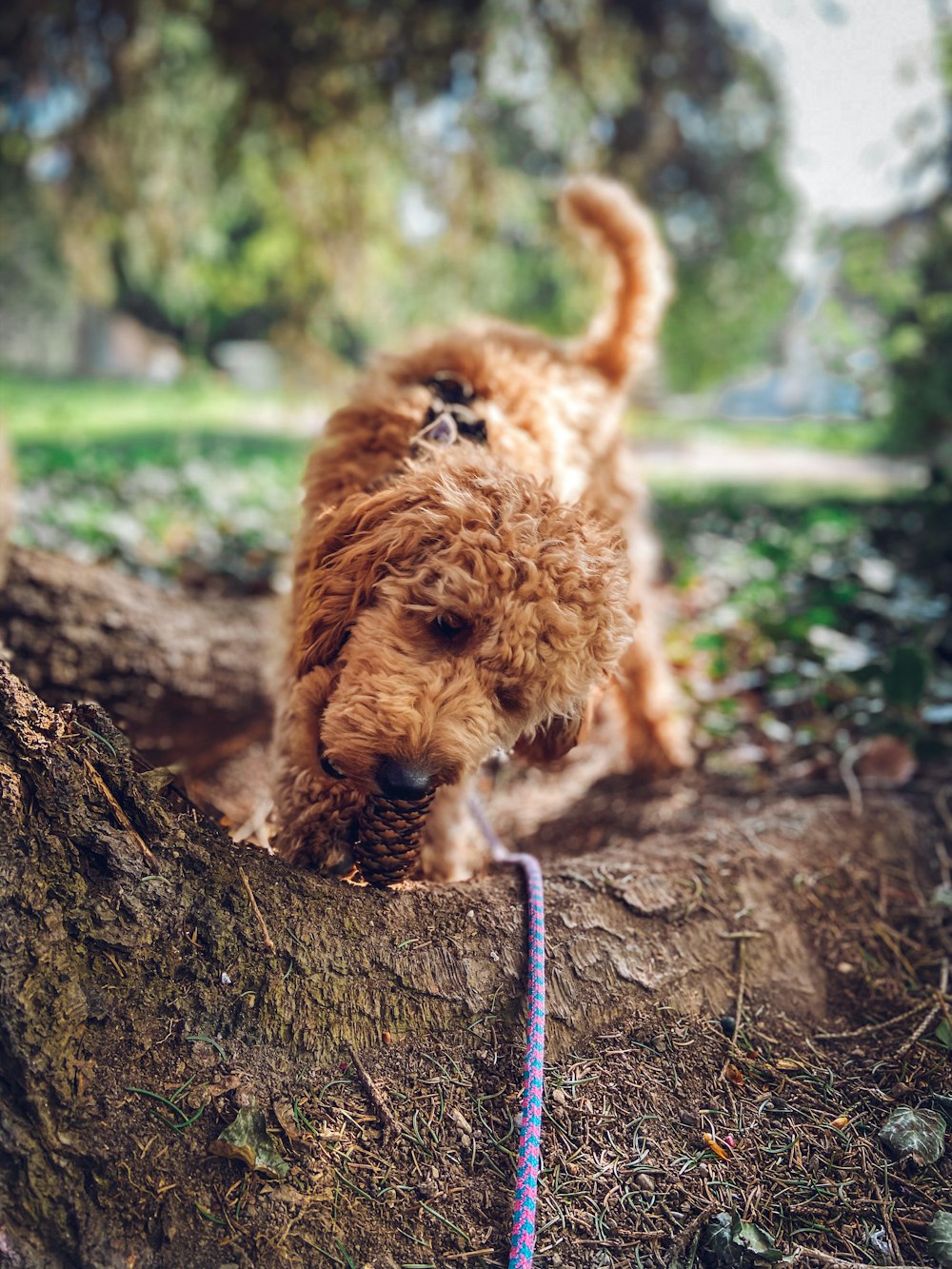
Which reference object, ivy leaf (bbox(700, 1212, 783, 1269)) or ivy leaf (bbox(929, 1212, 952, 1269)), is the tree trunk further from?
ivy leaf (bbox(929, 1212, 952, 1269))

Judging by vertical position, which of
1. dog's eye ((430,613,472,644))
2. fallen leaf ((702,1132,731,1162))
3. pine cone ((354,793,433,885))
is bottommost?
fallen leaf ((702,1132,731,1162))

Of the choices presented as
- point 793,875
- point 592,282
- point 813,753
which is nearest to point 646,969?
point 793,875

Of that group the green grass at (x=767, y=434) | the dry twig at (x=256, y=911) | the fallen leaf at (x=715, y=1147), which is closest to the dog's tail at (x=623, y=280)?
the dry twig at (x=256, y=911)

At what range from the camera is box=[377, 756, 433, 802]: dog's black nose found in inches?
66.2

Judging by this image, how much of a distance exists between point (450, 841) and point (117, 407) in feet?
38.8

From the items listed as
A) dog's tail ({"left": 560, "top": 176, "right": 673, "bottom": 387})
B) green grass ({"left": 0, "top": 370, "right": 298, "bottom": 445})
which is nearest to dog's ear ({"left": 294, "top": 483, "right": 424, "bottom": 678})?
dog's tail ({"left": 560, "top": 176, "right": 673, "bottom": 387})

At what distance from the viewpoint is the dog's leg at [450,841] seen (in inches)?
90.0

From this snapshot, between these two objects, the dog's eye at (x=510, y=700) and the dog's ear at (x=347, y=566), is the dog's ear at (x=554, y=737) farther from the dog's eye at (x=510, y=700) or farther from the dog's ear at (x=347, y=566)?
the dog's ear at (x=347, y=566)

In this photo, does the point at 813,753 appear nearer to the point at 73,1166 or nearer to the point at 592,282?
the point at 73,1166

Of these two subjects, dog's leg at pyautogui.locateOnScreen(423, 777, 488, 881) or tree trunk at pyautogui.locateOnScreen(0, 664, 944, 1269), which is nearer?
tree trunk at pyautogui.locateOnScreen(0, 664, 944, 1269)

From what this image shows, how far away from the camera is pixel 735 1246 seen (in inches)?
52.6

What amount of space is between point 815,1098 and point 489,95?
5907 millimetres

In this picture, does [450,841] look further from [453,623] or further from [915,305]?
[915,305]

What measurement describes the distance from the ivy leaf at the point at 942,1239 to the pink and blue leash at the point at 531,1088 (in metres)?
0.65
